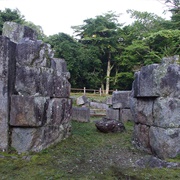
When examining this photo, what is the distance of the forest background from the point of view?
74.3 feet

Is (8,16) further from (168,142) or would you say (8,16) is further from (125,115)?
(168,142)

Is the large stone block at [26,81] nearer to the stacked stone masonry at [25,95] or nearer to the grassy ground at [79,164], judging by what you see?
the stacked stone masonry at [25,95]

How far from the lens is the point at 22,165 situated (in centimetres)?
367

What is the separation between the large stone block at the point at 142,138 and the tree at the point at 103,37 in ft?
73.2

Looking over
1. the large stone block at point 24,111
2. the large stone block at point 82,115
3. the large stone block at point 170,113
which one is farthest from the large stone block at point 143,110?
the large stone block at point 82,115

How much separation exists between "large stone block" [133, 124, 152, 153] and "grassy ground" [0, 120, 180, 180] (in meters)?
0.18

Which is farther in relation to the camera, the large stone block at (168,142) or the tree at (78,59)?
the tree at (78,59)

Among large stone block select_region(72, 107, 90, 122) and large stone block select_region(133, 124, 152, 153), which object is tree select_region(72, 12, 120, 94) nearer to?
large stone block select_region(72, 107, 90, 122)

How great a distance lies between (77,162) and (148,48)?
2195 centimetres

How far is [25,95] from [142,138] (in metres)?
3.00

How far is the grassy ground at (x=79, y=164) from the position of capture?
329 cm

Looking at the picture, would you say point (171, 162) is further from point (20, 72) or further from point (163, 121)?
point (20, 72)

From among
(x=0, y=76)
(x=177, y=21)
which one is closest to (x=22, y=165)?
(x=0, y=76)

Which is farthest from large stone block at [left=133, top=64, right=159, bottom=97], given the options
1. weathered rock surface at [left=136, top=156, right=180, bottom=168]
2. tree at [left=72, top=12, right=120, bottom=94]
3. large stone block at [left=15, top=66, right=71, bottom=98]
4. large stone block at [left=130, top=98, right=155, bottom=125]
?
tree at [left=72, top=12, right=120, bottom=94]
